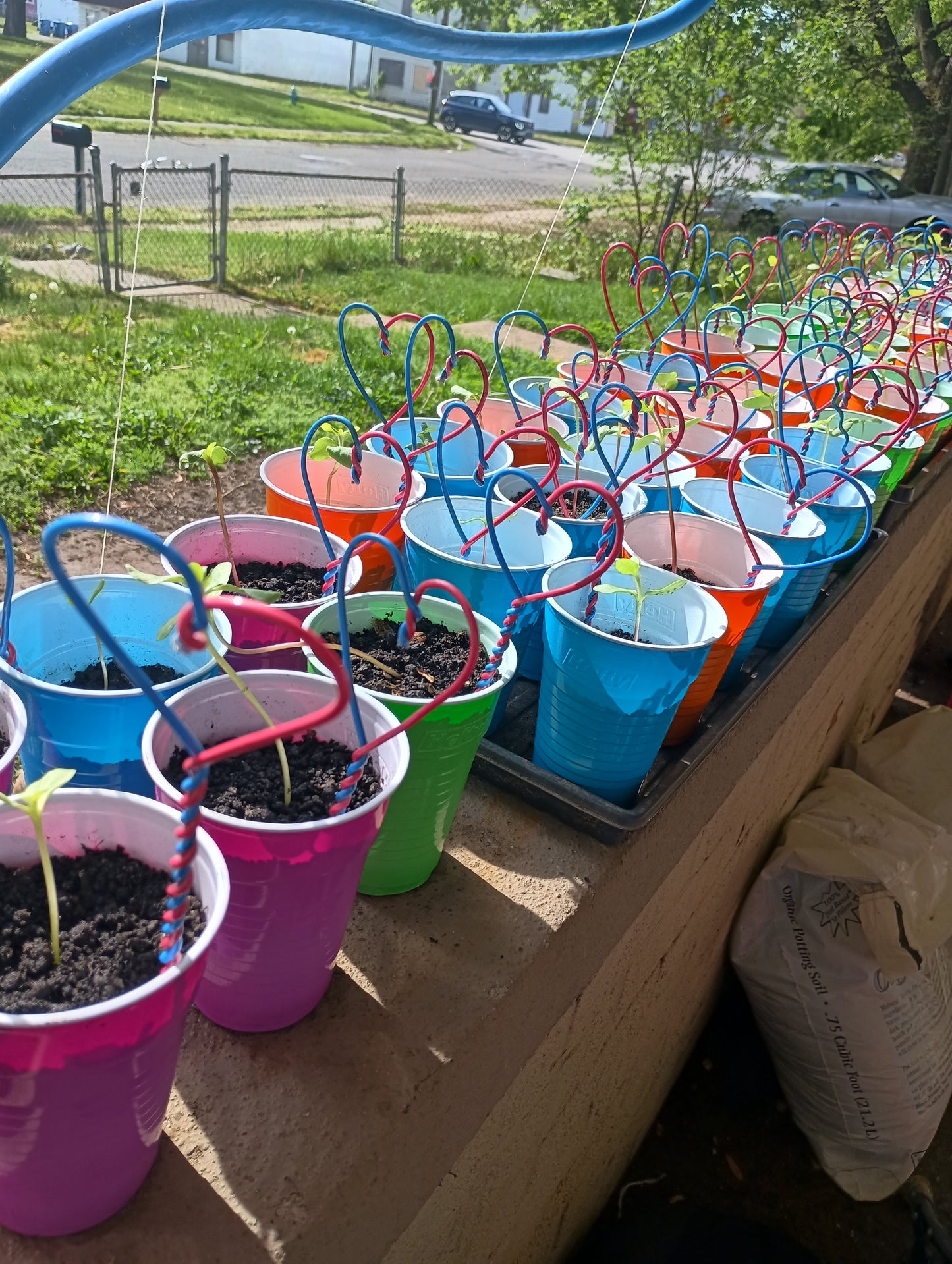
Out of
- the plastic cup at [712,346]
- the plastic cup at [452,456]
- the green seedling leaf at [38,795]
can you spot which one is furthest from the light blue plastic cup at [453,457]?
the plastic cup at [712,346]

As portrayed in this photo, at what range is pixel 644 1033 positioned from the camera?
61.9 inches

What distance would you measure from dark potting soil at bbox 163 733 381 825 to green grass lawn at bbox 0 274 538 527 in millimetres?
2093

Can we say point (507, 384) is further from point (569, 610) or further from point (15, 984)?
point (15, 984)

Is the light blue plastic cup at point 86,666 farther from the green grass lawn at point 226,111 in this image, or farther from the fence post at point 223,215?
the green grass lawn at point 226,111

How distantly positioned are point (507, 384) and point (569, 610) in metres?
0.74

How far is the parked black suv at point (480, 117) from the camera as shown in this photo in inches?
755

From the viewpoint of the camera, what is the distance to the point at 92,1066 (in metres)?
0.54

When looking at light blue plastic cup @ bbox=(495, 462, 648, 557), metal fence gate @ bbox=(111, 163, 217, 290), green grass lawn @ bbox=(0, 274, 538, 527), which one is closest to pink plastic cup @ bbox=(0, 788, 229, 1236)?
light blue plastic cup @ bbox=(495, 462, 648, 557)

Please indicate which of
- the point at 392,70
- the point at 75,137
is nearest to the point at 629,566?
the point at 75,137

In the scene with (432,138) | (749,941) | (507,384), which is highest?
(432,138)

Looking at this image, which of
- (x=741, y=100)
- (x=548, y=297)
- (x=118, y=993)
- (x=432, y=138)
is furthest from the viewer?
(x=432, y=138)

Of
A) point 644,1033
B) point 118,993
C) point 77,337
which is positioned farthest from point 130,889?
point 77,337

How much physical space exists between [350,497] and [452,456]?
246mm

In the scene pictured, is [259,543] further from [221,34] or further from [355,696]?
[221,34]
